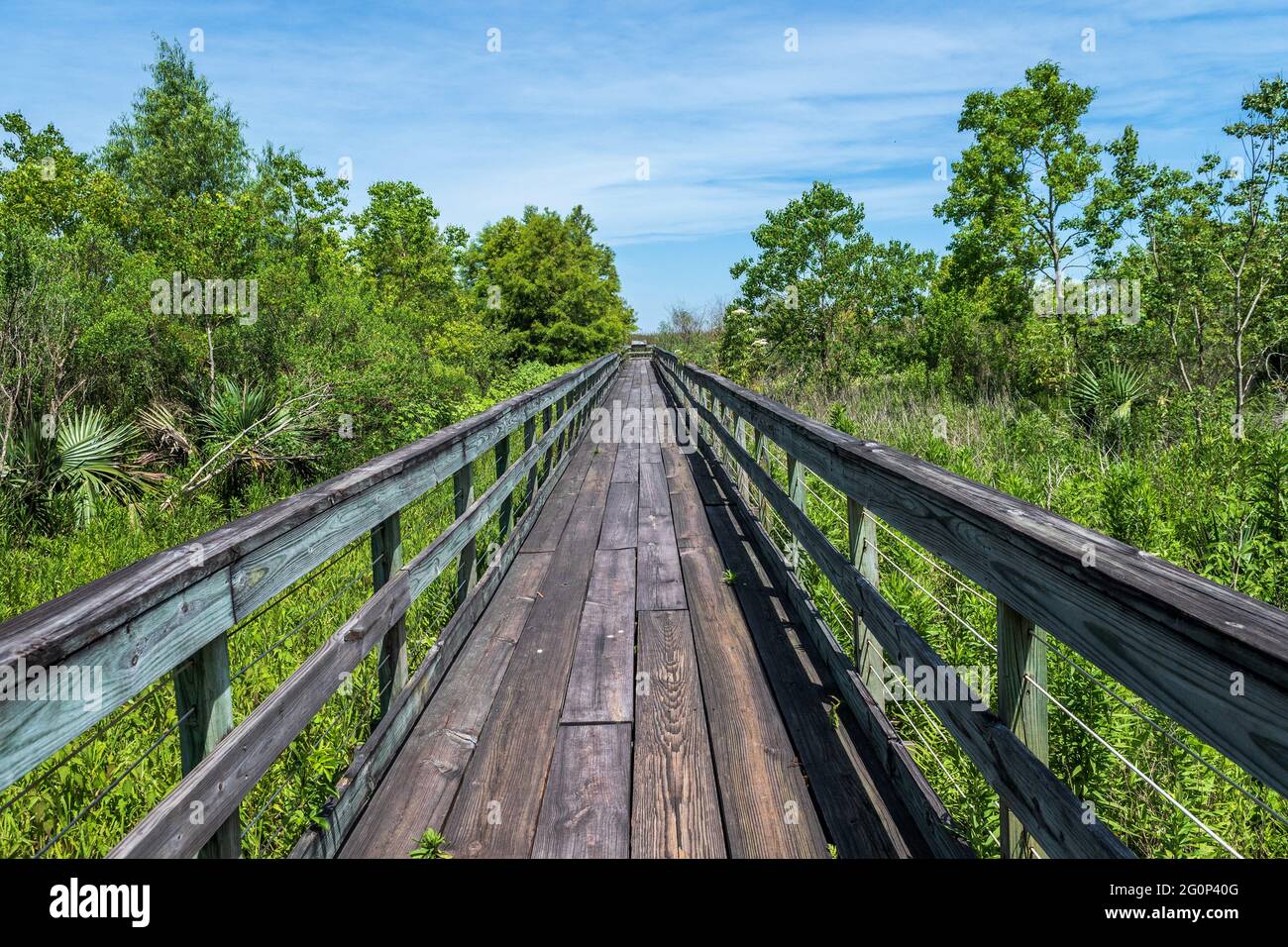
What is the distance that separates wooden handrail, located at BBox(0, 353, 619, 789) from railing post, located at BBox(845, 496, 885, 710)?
187 centimetres

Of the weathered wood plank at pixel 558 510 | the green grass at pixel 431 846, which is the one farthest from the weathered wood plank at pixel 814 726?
the weathered wood plank at pixel 558 510

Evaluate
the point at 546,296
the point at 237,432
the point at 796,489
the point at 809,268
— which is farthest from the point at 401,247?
the point at 796,489

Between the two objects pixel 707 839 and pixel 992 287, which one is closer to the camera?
pixel 707 839

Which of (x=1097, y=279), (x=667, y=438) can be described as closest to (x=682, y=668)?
(x=667, y=438)

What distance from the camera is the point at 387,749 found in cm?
279

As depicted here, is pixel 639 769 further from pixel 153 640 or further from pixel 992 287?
pixel 992 287

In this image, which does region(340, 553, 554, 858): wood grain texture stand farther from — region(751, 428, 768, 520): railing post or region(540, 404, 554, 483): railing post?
region(540, 404, 554, 483): railing post

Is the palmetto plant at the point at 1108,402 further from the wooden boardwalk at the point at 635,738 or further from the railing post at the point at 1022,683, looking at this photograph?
the railing post at the point at 1022,683

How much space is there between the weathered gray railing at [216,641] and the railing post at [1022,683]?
1800mm

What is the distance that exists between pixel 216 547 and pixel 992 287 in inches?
858

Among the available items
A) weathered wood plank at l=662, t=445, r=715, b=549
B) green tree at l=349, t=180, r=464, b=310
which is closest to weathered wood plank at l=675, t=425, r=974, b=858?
weathered wood plank at l=662, t=445, r=715, b=549

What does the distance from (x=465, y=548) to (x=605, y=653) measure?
98 cm

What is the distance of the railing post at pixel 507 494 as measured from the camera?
5.30 meters

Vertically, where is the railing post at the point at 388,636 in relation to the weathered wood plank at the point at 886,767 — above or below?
above
